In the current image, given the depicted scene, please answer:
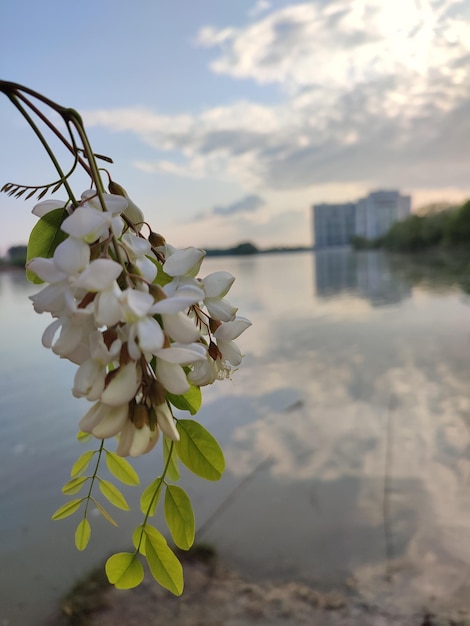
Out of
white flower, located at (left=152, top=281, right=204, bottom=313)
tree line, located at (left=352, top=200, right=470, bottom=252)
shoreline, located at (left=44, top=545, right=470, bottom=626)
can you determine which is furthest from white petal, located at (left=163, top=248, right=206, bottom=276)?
tree line, located at (left=352, top=200, right=470, bottom=252)

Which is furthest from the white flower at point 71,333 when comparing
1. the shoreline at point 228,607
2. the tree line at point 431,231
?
the tree line at point 431,231

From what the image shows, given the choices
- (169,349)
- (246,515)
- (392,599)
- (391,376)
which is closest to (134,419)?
(169,349)

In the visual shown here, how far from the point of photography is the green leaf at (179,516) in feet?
0.82

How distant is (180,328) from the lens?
7.7 inches

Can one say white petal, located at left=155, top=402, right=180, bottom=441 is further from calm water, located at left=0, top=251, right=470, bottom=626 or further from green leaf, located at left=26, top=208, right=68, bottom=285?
calm water, located at left=0, top=251, right=470, bottom=626

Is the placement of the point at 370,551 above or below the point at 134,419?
below

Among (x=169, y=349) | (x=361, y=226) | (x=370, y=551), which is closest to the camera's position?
(x=169, y=349)

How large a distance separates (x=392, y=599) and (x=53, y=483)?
1326 millimetres

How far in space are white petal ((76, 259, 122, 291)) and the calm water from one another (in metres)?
1.50

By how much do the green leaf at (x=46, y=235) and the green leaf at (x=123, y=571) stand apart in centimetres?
15

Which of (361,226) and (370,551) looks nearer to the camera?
(370,551)

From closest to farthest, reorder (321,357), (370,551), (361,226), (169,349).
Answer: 1. (169,349)
2. (370,551)
3. (321,357)
4. (361,226)

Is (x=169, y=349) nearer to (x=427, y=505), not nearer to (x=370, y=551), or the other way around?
(x=370, y=551)

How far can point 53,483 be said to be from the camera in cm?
200
